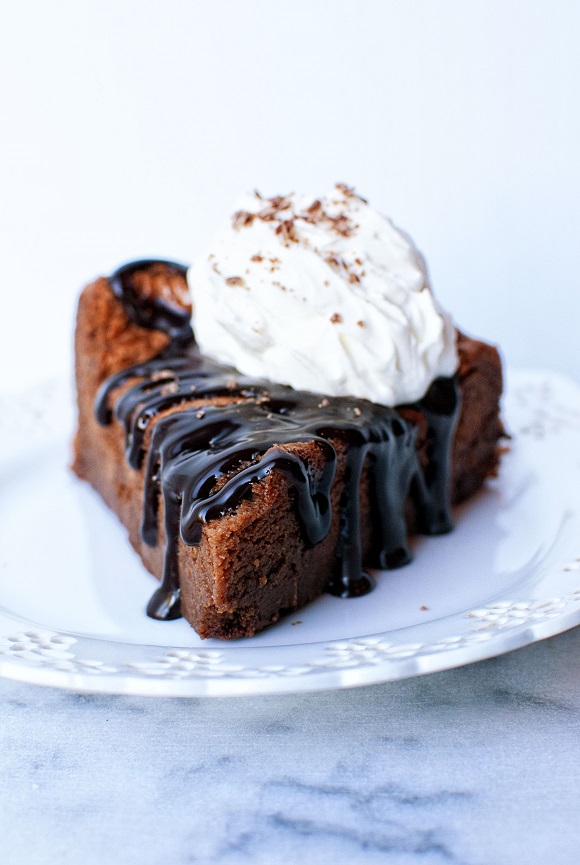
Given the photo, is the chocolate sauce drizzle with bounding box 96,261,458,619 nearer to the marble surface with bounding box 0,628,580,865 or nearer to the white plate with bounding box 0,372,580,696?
the white plate with bounding box 0,372,580,696

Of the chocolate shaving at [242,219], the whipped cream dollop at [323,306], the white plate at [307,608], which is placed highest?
the chocolate shaving at [242,219]

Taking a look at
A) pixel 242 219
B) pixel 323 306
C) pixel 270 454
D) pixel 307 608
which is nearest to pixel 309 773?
pixel 307 608

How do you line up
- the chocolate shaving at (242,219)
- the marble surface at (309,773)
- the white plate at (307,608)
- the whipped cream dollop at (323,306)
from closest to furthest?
the marble surface at (309,773)
the white plate at (307,608)
the whipped cream dollop at (323,306)
the chocolate shaving at (242,219)

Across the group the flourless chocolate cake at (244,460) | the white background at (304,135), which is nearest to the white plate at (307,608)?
the flourless chocolate cake at (244,460)

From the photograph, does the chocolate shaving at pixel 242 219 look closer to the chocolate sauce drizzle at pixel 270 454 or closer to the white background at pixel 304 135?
the chocolate sauce drizzle at pixel 270 454

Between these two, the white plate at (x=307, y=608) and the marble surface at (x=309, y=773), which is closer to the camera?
the marble surface at (x=309, y=773)

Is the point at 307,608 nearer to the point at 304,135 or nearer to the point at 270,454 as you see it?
the point at 270,454

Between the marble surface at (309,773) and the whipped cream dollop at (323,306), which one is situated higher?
the whipped cream dollop at (323,306)
